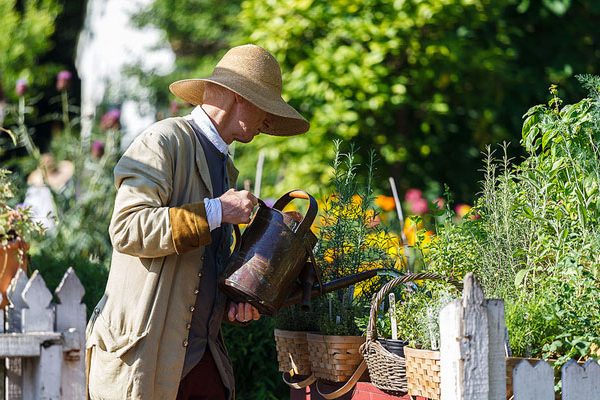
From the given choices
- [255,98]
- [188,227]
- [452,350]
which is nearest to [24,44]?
[255,98]

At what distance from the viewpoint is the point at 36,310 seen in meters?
2.48

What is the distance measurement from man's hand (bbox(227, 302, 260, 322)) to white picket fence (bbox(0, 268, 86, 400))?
0.52 meters

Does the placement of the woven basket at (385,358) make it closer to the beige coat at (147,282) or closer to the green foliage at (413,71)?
the beige coat at (147,282)

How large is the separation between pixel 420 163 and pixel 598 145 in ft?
18.1

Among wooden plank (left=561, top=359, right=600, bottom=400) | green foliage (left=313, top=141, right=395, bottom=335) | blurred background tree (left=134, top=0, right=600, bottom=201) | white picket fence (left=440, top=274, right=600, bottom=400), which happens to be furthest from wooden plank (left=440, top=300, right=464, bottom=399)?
blurred background tree (left=134, top=0, right=600, bottom=201)

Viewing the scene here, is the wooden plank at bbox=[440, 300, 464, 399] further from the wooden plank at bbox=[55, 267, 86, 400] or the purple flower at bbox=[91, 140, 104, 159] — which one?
the purple flower at bbox=[91, 140, 104, 159]

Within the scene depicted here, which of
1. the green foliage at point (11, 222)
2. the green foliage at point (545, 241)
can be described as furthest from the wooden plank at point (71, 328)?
the green foliage at point (545, 241)

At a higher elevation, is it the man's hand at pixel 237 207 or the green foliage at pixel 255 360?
the man's hand at pixel 237 207

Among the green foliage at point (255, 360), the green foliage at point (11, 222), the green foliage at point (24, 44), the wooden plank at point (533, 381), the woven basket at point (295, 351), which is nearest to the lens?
the wooden plank at point (533, 381)

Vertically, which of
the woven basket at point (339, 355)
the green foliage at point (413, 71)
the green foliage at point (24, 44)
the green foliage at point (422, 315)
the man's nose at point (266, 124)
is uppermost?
the green foliage at point (24, 44)

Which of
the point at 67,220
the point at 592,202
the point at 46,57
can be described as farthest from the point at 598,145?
the point at 46,57

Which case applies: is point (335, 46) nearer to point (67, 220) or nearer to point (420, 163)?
point (420, 163)

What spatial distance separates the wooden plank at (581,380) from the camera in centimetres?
240

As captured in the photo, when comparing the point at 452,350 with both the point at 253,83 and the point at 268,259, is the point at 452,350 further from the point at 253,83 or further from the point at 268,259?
the point at 253,83
